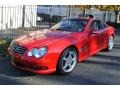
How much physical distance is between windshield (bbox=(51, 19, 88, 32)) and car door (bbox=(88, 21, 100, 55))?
0.91ft

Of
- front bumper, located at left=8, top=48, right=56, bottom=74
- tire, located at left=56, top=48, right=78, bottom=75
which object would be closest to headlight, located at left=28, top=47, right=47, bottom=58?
front bumper, located at left=8, top=48, right=56, bottom=74

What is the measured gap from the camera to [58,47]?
6289mm

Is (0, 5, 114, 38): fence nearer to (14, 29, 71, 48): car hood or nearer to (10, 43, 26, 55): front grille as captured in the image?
(14, 29, 71, 48): car hood

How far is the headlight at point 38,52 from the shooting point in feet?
20.0

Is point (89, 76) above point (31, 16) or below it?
below

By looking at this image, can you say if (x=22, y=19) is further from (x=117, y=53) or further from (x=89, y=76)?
(x=89, y=76)

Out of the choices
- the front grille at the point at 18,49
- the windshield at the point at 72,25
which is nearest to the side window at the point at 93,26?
the windshield at the point at 72,25

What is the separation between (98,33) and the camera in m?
7.95

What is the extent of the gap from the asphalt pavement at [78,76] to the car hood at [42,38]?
2.60 feet

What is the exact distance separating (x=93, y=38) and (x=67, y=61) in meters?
1.42

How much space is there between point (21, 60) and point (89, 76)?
1740mm

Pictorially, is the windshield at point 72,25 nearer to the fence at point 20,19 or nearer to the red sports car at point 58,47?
the red sports car at point 58,47
